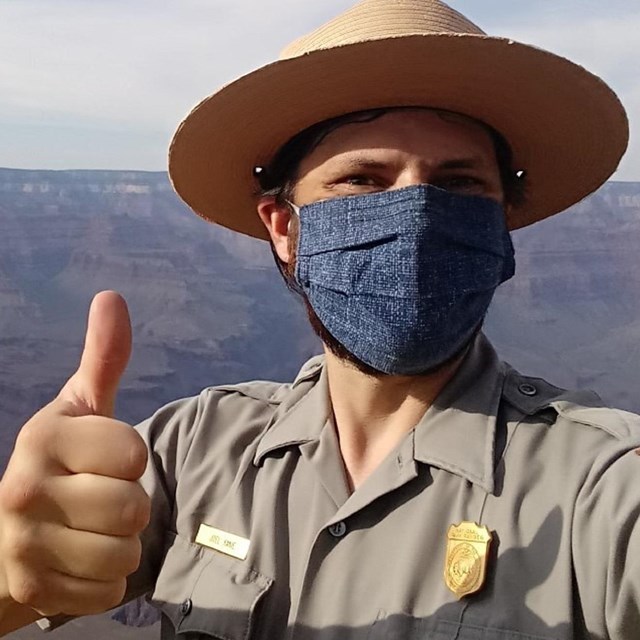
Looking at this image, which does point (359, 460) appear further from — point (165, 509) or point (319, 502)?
point (165, 509)

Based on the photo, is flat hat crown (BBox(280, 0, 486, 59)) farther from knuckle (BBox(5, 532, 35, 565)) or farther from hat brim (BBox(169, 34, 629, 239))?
knuckle (BBox(5, 532, 35, 565))

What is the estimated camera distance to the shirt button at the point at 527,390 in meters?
1.22

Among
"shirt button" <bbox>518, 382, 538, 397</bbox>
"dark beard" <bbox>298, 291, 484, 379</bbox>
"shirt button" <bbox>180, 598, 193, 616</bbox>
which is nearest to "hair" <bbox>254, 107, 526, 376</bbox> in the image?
"dark beard" <bbox>298, 291, 484, 379</bbox>

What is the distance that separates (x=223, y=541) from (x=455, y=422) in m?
0.41

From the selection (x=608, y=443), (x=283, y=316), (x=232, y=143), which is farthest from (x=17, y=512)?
(x=283, y=316)

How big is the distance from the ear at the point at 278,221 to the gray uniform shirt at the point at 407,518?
10.1 inches

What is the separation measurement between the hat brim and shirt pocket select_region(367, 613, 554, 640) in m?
0.80

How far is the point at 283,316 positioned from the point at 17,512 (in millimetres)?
2555

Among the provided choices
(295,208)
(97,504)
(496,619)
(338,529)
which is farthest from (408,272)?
(97,504)

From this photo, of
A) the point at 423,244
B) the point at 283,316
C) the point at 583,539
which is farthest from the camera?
the point at 283,316

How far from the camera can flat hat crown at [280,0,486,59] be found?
125 cm

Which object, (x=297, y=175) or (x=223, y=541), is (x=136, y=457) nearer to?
(x=223, y=541)

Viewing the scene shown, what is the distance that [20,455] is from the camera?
0.82m

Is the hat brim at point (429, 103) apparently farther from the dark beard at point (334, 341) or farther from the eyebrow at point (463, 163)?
the dark beard at point (334, 341)
